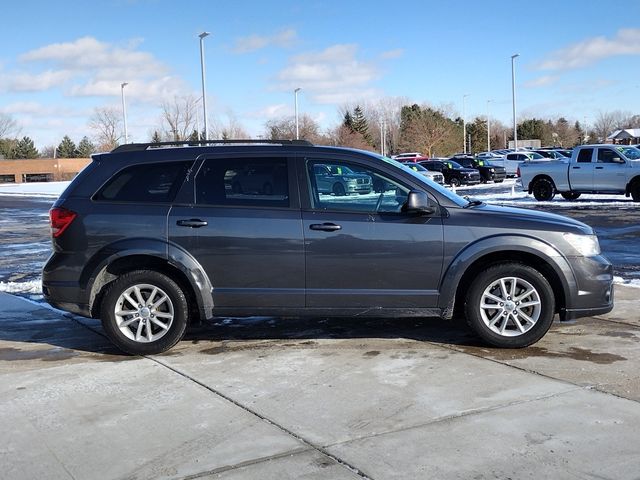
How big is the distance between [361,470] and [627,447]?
1577 millimetres

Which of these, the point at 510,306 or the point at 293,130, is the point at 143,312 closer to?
the point at 510,306

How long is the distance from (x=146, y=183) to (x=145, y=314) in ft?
3.93

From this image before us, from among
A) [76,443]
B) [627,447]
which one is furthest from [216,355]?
[627,447]

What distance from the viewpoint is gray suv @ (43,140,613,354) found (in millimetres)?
5867

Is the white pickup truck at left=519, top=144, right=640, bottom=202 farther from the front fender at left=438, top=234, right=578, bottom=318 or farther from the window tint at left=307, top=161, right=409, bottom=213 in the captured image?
the window tint at left=307, top=161, right=409, bottom=213

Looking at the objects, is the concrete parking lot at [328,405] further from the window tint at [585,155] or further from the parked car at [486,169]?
the parked car at [486,169]

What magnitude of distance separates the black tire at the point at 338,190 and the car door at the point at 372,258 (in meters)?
0.19

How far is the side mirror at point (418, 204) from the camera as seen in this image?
578 centimetres

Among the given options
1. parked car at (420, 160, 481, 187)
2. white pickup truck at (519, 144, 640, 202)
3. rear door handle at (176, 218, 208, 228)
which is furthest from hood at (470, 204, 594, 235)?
parked car at (420, 160, 481, 187)

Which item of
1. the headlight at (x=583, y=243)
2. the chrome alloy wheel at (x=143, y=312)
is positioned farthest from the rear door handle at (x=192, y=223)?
the headlight at (x=583, y=243)

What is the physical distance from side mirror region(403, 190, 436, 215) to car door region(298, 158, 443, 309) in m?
0.06

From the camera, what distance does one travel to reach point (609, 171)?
22.2 meters

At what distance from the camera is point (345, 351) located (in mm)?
6047

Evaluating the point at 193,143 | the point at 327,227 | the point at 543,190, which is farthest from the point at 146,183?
the point at 543,190
